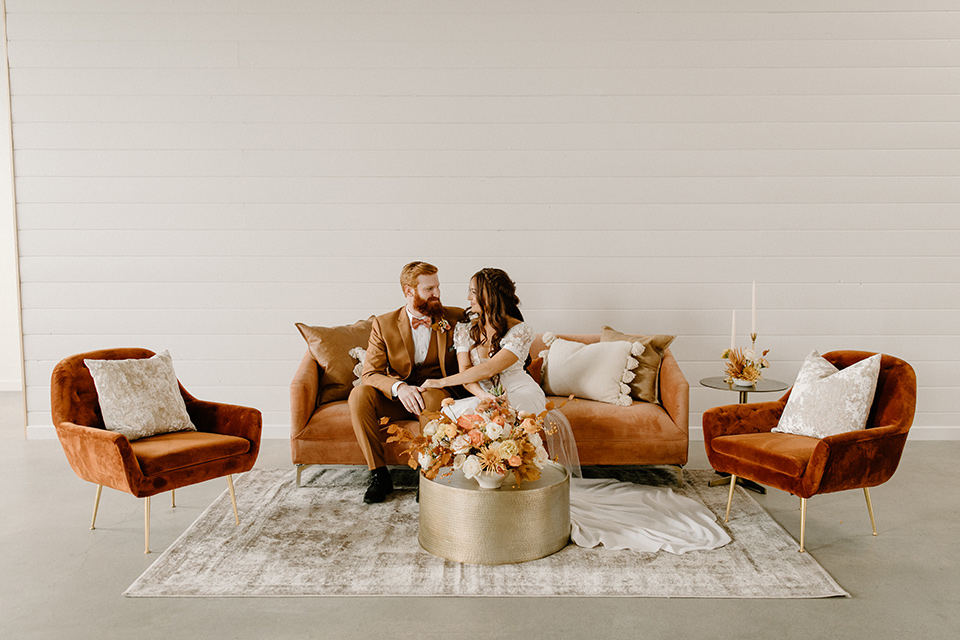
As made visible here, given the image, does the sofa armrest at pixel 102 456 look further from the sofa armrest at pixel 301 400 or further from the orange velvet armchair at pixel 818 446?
the orange velvet armchair at pixel 818 446

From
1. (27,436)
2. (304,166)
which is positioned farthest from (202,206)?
(27,436)

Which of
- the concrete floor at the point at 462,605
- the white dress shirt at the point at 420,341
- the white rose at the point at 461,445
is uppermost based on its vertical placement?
the white dress shirt at the point at 420,341

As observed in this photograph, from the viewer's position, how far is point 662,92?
4.64 metres

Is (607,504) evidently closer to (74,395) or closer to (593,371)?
(593,371)

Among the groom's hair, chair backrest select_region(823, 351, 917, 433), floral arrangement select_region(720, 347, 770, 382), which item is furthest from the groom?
chair backrest select_region(823, 351, 917, 433)

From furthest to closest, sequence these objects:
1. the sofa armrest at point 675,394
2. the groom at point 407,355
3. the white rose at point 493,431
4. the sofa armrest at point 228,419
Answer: the sofa armrest at point 675,394
the groom at point 407,355
the sofa armrest at point 228,419
the white rose at point 493,431

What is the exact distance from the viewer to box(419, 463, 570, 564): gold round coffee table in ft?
8.90

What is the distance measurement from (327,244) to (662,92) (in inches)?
96.7

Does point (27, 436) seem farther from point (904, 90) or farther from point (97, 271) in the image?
point (904, 90)

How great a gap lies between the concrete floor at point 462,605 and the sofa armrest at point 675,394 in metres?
0.64

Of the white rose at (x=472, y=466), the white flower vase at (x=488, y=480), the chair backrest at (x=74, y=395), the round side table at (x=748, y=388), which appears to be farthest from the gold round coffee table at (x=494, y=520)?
the chair backrest at (x=74, y=395)

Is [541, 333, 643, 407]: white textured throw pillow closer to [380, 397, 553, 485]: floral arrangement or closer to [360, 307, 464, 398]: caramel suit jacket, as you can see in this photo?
[360, 307, 464, 398]: caramel suit jacket

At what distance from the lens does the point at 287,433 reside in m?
4.82

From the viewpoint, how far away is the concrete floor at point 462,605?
2275mm
